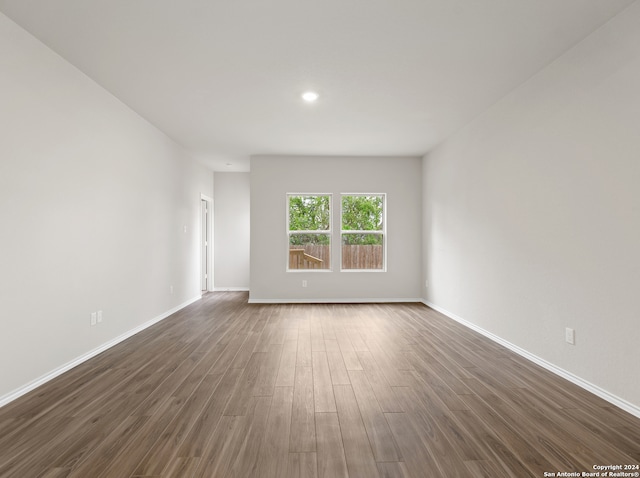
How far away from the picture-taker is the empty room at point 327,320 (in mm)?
1868

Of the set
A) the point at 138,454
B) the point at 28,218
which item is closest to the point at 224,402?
the point at 138,454

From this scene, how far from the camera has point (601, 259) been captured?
94.3 inches

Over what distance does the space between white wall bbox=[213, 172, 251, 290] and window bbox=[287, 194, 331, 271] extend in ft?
5.81

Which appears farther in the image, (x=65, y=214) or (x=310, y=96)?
(x=310, y=96)

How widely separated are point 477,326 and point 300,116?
341cm

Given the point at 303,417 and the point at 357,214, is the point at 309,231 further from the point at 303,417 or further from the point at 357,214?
the point at 303,417

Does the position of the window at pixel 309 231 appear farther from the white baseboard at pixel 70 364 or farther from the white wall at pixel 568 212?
the white wall at pixel 568 212

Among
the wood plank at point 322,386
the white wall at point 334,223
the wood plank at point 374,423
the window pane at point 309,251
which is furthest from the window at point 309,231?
the wood plank at point 374,423

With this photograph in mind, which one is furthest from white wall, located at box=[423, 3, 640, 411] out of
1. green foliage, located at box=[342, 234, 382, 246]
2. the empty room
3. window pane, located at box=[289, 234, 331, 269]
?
→ window pane, located at box=[289, 234, 331, 269]

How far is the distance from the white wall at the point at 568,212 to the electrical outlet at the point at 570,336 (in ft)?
0.13

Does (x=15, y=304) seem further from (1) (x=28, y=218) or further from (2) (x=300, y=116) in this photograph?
(2) (x=300, y=116)

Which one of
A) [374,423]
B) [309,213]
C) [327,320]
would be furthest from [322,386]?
[309,213]

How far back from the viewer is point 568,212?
2691 millimetres

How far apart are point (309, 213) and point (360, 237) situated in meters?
1.06
